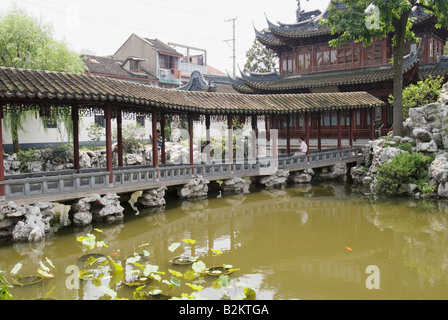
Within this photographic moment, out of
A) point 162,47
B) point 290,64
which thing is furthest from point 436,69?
point 162,47

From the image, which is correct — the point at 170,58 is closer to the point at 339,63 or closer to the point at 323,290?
the point at 339,63

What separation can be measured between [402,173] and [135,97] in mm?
8488

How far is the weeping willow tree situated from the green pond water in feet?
31.4

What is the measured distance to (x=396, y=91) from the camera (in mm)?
16703

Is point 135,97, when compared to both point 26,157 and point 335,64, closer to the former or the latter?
point 26,157

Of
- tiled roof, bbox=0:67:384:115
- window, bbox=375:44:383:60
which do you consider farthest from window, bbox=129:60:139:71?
tiled roof, bbox=0:67:384:115

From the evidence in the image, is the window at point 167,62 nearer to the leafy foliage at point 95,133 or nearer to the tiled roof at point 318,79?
the tiled roof at point 318,79

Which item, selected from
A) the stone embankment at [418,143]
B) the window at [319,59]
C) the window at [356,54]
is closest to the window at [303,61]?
the window at [319,59]

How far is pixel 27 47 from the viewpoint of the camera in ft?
60.3

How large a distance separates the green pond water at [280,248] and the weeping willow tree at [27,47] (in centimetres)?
956

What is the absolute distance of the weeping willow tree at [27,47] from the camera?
17844 mm

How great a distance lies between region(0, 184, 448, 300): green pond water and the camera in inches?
239

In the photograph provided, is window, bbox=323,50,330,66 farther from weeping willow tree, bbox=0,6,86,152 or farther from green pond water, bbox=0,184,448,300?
weeping willow tree, bbox=0,6,86,152
